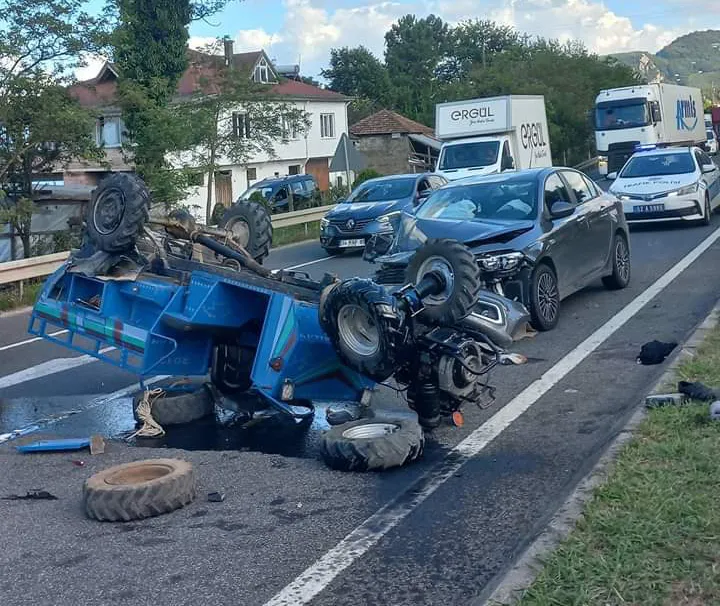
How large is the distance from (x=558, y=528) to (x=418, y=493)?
4.22 feet

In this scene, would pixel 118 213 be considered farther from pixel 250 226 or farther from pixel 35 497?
pixel 35 497

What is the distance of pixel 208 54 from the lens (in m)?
31.6

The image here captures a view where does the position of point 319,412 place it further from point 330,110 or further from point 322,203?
point 330,110

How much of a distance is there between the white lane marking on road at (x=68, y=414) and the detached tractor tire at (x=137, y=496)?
7.24 ft

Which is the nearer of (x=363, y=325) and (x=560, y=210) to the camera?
(x=363, y=325)

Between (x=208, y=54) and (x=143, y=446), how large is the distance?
25832mm

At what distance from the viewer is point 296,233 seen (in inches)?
1077

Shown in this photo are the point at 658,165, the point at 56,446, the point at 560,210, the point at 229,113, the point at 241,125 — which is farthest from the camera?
the point at 241,125

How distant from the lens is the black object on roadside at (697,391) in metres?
6.86

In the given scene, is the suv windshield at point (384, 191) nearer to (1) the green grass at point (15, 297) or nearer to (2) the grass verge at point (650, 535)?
(1) the green grass at point (15, 297)

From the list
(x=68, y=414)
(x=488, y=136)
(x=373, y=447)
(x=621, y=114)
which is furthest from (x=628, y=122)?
(x=373, y=447)

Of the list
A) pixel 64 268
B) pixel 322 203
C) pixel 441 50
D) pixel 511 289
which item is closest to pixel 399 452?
pixel 64 268

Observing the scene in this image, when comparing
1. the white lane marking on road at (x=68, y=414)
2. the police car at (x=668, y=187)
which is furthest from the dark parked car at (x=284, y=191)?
the white lane marking on road at (x=68, y=414)

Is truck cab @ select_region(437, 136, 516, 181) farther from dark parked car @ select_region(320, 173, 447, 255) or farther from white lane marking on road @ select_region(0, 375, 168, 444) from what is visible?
white lane marking on road @ select_region(0, 375, 168, 444)
